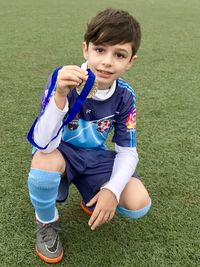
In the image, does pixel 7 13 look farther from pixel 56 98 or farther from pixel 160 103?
pixel 56 98

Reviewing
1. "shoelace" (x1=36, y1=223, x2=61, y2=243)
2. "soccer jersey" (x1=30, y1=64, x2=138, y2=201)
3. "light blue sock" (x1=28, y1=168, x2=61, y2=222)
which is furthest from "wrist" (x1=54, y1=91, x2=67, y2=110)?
"shoelace" (x1=36, y1=223, x2=61, y2=243)

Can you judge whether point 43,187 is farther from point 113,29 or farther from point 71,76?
point 113,29

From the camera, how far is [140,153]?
222 centimetres

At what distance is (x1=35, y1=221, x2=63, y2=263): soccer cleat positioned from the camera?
59.1 inches

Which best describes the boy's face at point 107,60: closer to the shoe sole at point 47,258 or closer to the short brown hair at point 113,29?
the short brown hair at point 113,29

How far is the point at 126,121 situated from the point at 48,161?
0.37m

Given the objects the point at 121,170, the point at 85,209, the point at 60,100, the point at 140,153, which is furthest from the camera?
the point at 140,153

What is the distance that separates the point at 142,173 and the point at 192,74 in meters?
1.77

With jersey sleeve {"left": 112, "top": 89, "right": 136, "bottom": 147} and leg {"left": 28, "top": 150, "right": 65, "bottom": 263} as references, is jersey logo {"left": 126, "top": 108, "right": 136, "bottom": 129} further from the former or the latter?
leg {"left": 28, "top": 150, "right": 65, "bottom": 263}

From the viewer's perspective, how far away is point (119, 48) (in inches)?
58.5

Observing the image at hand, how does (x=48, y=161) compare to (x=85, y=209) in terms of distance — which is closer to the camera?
(x=48, y=161)

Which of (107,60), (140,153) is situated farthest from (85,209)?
(107,60)

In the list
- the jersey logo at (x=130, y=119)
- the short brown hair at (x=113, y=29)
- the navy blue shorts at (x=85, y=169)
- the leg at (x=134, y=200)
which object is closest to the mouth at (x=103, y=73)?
the short brown hair at (x=113, y=29)

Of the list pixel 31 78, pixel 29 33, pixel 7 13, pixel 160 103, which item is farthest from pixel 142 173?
pixel 7 13
